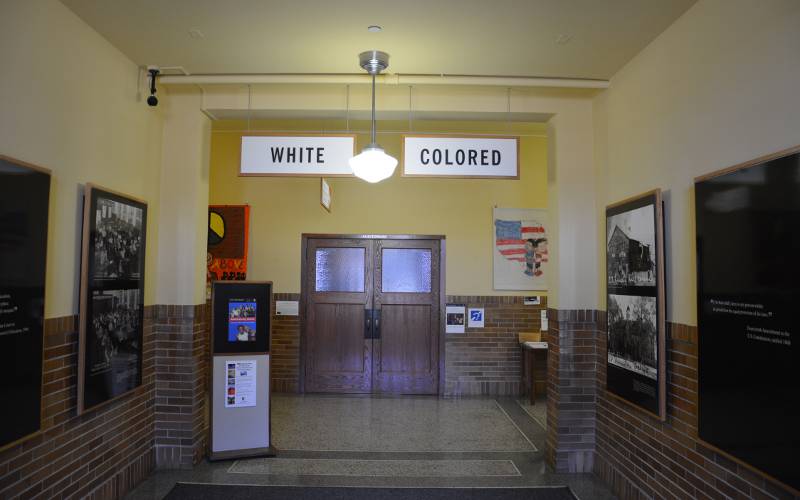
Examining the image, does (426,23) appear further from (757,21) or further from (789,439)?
(789,439)

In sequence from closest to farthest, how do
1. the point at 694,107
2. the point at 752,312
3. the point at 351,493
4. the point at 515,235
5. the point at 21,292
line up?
1. the point at 752,312
2. the point at 21,292
3. the point at 694,107
4. the point at 351,493
5. the point at 515,235

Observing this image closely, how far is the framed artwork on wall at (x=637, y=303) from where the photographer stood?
3107 millimetres

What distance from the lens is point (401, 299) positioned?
6680 mm

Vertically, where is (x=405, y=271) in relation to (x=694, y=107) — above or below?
below

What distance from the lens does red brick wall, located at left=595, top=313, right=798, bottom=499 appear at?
2.50 metres

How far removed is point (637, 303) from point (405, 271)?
369 centimetres

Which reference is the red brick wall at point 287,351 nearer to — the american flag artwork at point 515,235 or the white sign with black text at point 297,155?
the american flag artwork at point 515,235

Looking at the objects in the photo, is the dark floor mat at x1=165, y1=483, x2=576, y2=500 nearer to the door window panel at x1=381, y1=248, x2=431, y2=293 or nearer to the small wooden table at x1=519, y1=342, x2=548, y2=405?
the small wooden table at x1=519, y1=342, x2=548, y2=405

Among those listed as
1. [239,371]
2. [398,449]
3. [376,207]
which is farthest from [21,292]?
[376,207]

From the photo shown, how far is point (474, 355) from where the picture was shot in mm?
6609

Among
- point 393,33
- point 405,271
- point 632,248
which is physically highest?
point 393,33

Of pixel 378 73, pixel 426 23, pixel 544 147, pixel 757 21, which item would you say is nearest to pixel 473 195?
pixel 544 147

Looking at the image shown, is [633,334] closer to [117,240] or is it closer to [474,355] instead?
[474,355]

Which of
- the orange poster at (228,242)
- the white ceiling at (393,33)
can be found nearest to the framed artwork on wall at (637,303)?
the white ceiling at (393,33)
